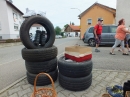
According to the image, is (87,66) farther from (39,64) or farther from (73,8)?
(73,8)

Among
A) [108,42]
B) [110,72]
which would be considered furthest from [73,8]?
[110,72]

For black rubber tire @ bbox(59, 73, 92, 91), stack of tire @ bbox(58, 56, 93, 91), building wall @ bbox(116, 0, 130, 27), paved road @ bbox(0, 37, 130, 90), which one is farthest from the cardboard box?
building wall @ bbox(116, 0, 130, 27)

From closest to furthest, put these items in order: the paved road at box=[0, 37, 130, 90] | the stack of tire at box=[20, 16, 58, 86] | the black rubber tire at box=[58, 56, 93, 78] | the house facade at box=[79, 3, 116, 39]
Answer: the black rubber tire at box=[58, 56, 93, 78]
the stack of tire at box=[20, 16, 58, 86]
the paved road at box=[0, 37, 130, 90]
the house facade at box=[79, 3, 116, 39]

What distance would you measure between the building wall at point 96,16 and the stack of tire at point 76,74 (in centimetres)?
2096

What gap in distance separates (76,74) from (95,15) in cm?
2196

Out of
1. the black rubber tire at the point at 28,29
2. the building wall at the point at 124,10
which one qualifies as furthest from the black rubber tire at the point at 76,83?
the building wall at the point at 124,10

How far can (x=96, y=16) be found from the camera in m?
22.3

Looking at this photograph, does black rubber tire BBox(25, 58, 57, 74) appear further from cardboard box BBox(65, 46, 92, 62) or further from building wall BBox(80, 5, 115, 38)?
building wall BBox(80, 5, 115, 38)

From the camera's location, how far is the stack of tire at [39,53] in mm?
2663

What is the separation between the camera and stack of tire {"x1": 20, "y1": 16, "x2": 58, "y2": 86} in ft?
8.74

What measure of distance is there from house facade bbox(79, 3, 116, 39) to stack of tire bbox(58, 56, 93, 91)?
822 inches

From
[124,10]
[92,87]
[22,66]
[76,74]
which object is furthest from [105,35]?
[124,10]

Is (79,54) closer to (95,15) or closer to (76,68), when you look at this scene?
(76,68)

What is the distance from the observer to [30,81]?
9.55ft
